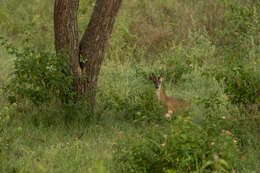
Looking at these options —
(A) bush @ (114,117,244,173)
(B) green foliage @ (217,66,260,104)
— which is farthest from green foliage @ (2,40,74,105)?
(B) green foliage @ (217,66,260,104)

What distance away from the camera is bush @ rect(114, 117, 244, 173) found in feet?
12.5

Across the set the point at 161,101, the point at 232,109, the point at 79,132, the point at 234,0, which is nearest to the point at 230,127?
the point at 232,109

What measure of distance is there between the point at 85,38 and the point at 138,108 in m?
1.36

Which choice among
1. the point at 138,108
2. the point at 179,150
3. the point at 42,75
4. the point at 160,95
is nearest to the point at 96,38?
the point at 42,75

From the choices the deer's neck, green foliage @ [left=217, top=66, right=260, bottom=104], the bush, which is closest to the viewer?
the bush

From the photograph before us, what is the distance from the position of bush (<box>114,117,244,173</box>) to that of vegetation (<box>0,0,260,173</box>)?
10mm

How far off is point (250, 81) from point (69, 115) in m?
2.68

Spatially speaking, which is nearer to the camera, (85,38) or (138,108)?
(85,38)

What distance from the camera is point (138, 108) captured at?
632 cm

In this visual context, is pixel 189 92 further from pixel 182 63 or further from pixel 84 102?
pixel 84 102

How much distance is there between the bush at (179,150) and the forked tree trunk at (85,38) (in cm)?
215

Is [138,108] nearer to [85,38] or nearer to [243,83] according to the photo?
[85,38]

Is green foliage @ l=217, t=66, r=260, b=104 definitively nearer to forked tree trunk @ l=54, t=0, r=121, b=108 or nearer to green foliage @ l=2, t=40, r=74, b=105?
forked tree trunk @ l=54, t=0, r=121, b=108

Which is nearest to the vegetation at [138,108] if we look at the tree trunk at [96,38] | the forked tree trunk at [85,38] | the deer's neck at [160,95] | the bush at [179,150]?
the bush at [179,150]
